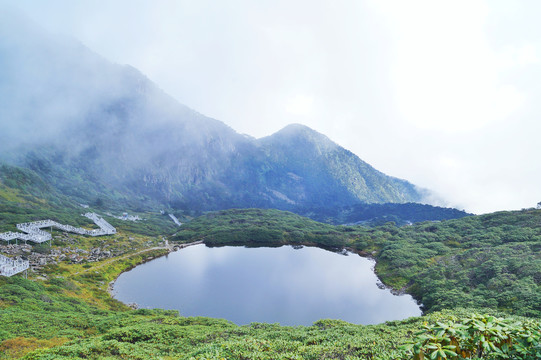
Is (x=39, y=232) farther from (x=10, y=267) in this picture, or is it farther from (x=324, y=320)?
(x=324, y=320)

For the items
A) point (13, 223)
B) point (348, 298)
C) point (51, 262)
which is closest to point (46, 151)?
point (13, 223)

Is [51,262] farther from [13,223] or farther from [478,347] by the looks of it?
[478,347]

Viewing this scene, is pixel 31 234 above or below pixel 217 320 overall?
above

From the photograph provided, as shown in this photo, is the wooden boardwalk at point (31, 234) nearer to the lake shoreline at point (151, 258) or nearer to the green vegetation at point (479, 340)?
the lake shoreline at point (151, 258)

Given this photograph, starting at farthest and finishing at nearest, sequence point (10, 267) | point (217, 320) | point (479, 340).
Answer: point (10, 267)
point (217, 320)
point (479, 340)

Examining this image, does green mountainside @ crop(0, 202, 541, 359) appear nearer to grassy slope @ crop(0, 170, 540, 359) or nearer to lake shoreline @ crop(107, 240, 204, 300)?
grassy slope @ crop(0, 170, 540, 359)

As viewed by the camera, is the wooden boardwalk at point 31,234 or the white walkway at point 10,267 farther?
the wooden boardwalk at point 31,234

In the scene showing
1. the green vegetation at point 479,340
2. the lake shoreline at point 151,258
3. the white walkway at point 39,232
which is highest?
the green vegetation at point 479,340

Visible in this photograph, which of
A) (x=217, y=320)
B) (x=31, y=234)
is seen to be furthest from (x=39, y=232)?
(x=217, y=320)

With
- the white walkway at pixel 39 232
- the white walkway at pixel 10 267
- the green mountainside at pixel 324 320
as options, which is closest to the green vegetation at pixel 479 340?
the green mountainside at pixel 324 320

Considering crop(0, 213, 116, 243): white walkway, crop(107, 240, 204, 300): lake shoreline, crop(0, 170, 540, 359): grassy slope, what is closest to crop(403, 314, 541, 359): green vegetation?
crop(0, 170, 540, 359): grassy slope

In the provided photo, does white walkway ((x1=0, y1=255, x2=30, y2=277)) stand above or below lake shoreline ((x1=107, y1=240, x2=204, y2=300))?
above

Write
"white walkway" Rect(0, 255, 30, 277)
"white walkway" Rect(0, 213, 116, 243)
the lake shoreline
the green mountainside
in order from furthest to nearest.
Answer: "white walkway" Rect(0, 213, 116, 243) < the lake shoreline < "white walkway" Rect(0, 255, 30, 277) < the green mountainside

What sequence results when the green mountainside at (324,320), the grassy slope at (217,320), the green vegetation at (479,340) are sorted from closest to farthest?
the green vegetation at (479,340)
the green mountainside at (324,320)
the grassy slope at (217,320)
